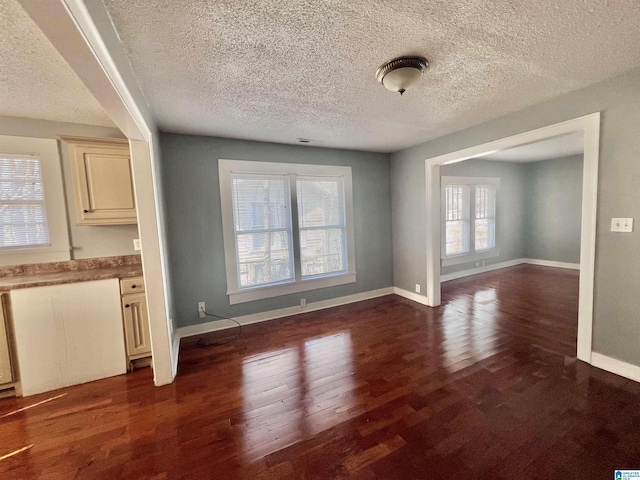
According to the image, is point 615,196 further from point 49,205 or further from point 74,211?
point 49,205

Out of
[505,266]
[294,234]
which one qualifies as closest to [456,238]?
[505,266]

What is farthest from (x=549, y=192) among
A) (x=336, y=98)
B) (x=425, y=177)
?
(x=336, y=98)

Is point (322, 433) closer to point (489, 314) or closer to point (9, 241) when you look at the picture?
point (489, 314)

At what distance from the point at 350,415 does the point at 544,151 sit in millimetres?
6062

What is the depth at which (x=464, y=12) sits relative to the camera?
1.35 metres

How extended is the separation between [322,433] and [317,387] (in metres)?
0.47

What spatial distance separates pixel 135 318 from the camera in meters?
2.48

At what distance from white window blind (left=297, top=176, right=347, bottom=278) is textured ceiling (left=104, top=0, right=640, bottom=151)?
4.31 feet

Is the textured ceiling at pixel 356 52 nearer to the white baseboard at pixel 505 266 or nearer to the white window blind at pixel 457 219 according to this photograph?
the white window blind at pixel 457 219

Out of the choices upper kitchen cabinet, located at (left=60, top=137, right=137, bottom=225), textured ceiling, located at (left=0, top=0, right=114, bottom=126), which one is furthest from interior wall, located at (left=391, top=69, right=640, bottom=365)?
upper kitchen cabinet, located at (left=60, top=137, right=137, bottom=225)

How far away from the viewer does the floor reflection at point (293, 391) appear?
67.3 inches

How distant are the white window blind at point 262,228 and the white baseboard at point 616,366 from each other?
3232 millimetres

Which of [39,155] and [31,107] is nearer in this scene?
[31,107]

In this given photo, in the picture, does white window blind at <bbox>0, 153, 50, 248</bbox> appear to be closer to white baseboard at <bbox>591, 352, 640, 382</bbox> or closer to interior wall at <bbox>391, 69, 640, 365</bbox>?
interior wall at <bbox>391, 69, 640, 365</bbox>
